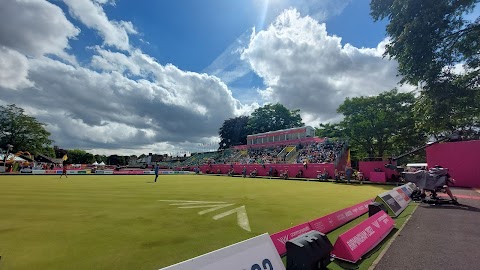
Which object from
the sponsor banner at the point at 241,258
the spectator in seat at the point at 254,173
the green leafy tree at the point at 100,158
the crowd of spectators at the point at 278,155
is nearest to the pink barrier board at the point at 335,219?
Result: the sponsor banner at the point at 241,258

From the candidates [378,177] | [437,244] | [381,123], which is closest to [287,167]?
→ [378,177]

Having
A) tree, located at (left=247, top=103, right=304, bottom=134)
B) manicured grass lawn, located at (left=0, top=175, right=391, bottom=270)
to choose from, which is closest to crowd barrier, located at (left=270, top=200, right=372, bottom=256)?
manicured grass lawn, located at (left=0, top=175, right=391, bottom=270)

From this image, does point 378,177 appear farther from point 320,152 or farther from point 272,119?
point 272,119

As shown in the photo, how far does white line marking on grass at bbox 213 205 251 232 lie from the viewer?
7020 millimetres

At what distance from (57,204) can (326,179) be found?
24.0 metres

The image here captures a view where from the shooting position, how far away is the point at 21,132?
5962 centimetres

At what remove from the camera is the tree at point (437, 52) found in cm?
1541

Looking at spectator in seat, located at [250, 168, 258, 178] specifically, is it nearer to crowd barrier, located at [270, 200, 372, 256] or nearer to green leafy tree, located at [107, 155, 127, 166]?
crowd barrier, located at [270, 200, 372, 256]

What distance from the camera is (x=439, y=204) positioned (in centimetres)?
1093

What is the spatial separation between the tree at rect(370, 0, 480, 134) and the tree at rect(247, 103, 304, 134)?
192 ft

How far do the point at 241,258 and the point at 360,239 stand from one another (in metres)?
3.49

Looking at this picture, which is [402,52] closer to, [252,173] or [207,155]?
[252,173]

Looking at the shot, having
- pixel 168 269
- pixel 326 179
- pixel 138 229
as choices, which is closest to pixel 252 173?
pixel 326 179

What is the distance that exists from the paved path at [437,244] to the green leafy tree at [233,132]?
243ft
